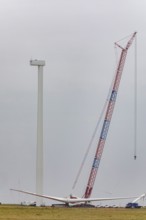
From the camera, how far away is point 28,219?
4232 inches

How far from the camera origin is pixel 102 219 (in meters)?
115

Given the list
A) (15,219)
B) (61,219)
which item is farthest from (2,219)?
(61,219)

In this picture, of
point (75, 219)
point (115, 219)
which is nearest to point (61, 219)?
point (75, 219)

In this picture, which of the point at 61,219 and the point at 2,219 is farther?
the point at 61,219

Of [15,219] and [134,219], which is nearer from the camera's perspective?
[15,219]

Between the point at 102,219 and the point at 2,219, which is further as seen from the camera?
the point at 102,219

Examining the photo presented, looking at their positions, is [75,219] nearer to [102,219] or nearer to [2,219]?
[102,219]

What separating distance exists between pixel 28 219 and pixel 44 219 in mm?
3294

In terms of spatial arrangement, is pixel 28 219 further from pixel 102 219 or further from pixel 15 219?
pixel 102 219

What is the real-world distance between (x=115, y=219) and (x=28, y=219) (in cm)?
1576

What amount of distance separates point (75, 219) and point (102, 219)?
204 inches

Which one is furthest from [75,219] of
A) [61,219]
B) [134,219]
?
[134,219]

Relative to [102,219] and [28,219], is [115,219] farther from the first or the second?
[28,219]

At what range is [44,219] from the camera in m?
110
